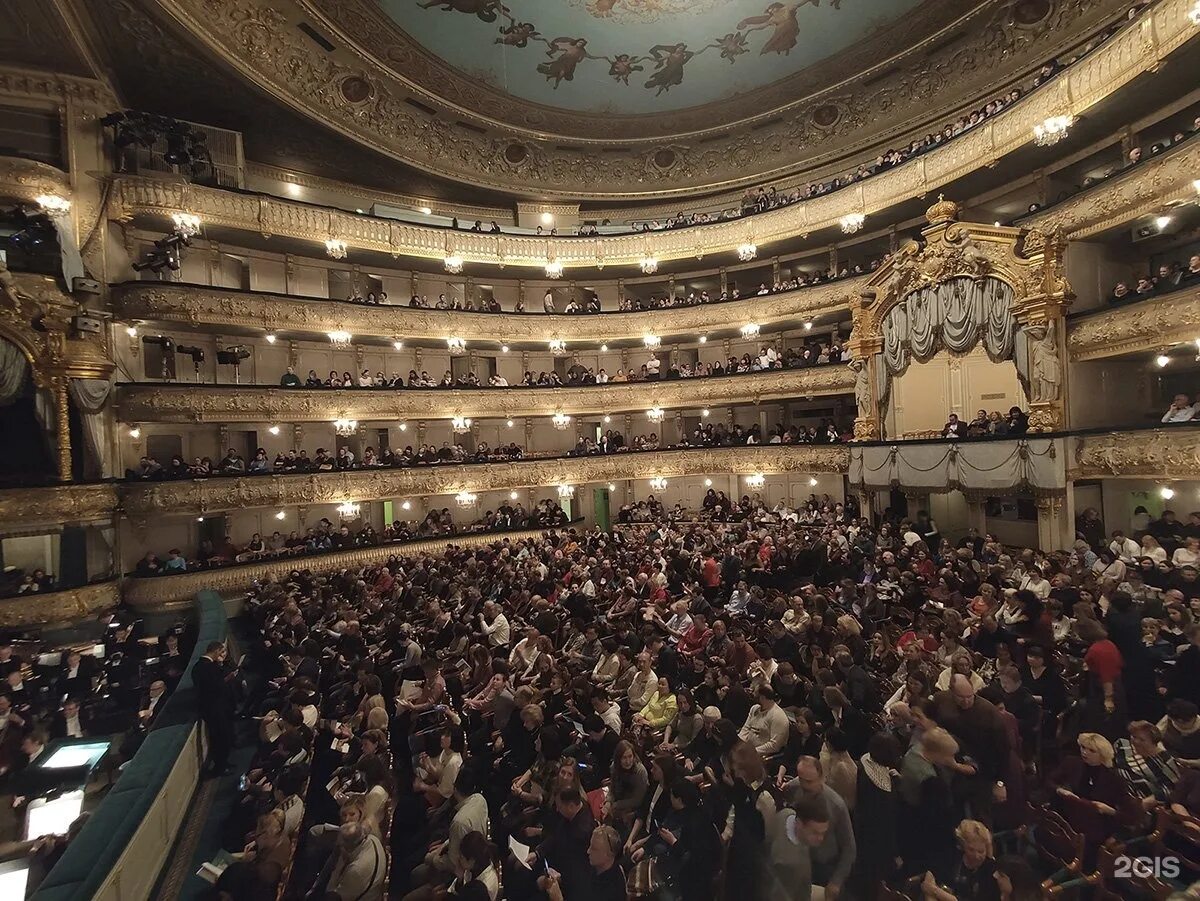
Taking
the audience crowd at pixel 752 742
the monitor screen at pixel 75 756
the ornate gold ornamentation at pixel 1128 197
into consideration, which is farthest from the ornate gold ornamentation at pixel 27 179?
the ornate gold ornamentation at pixel 1128 197

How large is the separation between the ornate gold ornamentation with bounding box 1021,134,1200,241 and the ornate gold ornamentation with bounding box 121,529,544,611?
2012cm

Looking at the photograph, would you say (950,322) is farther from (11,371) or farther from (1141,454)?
(11,371)

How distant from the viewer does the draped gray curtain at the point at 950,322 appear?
14.3 m

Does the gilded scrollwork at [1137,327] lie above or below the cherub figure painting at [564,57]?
below

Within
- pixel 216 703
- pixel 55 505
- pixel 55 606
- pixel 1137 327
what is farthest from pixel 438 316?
pixel 1137 327

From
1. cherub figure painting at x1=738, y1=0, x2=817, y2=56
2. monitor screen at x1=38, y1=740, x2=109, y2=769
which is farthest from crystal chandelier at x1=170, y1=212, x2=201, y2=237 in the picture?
cherub figure painting at x1=738, y1=0, x2=817, y2=56

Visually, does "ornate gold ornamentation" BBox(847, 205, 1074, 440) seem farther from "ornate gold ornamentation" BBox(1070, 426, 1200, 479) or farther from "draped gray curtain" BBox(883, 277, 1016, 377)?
"ornate gold ornamentation" BBox(1070, 426, 1200, 479)

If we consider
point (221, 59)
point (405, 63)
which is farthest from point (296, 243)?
point (405, 63)

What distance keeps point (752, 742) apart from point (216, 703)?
6.51 metres

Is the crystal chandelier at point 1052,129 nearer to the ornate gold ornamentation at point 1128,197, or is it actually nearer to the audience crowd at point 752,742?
the ornate gold ornamentation at point 1128,197

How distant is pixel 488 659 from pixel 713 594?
19.1 ft

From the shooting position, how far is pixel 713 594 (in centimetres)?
1172

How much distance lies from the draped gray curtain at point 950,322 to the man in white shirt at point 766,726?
1366 cm

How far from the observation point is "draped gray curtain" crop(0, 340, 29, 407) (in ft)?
41.0
